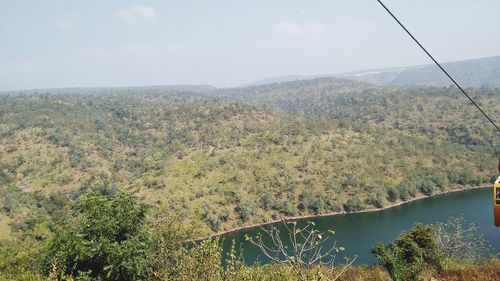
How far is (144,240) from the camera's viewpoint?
20.6 m

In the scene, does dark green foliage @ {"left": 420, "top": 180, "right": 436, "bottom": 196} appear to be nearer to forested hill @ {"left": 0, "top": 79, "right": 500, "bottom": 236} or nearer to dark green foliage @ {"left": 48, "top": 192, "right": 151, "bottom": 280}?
forested hill @ {"left": 0, "top": 79, "right": 500, "bottom": 236}

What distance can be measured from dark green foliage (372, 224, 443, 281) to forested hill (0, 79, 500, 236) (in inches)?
1500

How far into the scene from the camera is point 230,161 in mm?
92000

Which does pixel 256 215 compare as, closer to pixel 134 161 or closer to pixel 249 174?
pixel 249 174

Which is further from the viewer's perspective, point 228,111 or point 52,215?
point 228,111

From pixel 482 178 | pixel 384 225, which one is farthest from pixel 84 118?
pixel 482 178

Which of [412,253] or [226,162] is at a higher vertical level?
[412,253]

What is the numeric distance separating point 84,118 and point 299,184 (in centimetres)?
7330

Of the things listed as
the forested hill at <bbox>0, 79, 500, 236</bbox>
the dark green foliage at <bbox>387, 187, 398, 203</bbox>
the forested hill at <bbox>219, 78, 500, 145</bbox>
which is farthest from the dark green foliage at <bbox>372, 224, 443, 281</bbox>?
the forested hill at <bbox>219, 78, 500, 145</bbox>

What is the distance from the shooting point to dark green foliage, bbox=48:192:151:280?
19.0 metres

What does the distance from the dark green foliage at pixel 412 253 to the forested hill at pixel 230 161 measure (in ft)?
125

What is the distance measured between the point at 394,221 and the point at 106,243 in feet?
204

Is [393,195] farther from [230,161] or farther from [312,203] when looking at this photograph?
[230,161]

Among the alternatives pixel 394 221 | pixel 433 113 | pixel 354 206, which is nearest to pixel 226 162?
pixel 354 206
